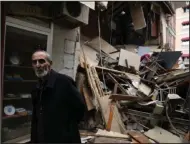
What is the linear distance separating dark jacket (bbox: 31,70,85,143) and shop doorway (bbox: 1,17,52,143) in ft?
5.75

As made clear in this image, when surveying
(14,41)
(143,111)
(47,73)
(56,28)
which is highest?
(56,28)

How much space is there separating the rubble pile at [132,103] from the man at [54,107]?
1631 millimetres

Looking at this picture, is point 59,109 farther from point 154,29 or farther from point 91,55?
point 154,29

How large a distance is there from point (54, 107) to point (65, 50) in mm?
2906

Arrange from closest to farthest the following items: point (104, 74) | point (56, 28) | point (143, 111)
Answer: point (56, 28) → point (143, 111) → point (104, 74)

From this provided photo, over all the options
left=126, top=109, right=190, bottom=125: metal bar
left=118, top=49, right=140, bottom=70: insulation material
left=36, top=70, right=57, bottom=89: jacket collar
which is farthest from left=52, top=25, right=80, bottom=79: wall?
left=36, top=70, right=57, bottom=89: jacket collar

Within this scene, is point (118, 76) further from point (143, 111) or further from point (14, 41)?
point (14, 41)

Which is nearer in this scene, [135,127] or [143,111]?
[135,127]

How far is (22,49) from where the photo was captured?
14.6 feet

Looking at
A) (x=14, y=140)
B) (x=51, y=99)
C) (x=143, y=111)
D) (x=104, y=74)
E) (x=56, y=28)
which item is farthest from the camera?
(x=104, y=74)

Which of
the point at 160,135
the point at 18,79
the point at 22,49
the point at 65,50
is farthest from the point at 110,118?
the point at 22,49

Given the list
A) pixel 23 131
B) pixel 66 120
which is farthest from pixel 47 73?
pixel 23 131

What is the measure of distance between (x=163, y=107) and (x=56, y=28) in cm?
282

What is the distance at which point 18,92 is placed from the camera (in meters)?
4.45
